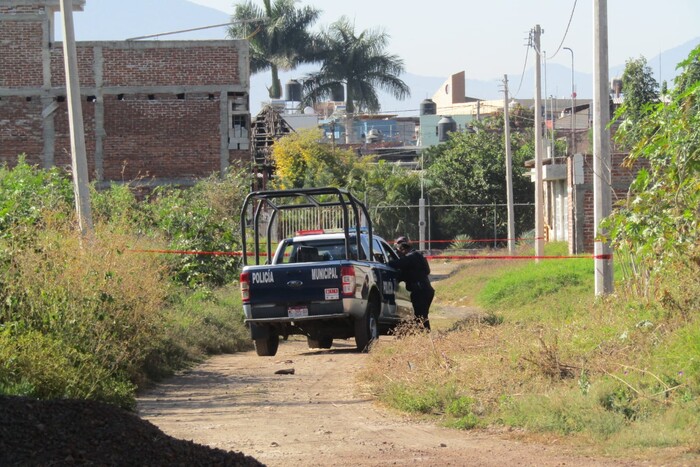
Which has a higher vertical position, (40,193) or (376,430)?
(40,193)

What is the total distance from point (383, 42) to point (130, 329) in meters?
65.4

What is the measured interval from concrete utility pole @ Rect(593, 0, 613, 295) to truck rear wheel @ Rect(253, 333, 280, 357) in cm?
500

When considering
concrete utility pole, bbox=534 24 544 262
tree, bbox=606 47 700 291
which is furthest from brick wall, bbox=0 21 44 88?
tree, bbox=606 47 700 291

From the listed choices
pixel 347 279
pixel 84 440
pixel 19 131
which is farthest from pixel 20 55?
pixel 84 440

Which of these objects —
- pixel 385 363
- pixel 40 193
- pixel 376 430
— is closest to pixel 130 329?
pixel 385 363

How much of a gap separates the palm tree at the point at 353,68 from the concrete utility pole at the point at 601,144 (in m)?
59.8

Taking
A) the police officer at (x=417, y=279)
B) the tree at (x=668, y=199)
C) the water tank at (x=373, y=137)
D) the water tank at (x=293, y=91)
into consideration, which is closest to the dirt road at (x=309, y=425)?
the police officer at (x=417, y=279)

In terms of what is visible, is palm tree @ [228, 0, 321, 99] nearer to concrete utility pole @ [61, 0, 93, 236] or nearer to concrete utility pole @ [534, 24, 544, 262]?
concrete utility pole @ [534, 24, 544, 262]

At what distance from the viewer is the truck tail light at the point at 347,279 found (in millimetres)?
16000

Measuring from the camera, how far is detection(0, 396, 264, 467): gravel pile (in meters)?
7.12

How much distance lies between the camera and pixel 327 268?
16.0 m

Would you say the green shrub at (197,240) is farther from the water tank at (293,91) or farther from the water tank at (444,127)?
the water tank at (293,91)

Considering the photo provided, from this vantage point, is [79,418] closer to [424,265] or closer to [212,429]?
[212,429]

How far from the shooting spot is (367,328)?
16.8 meters
